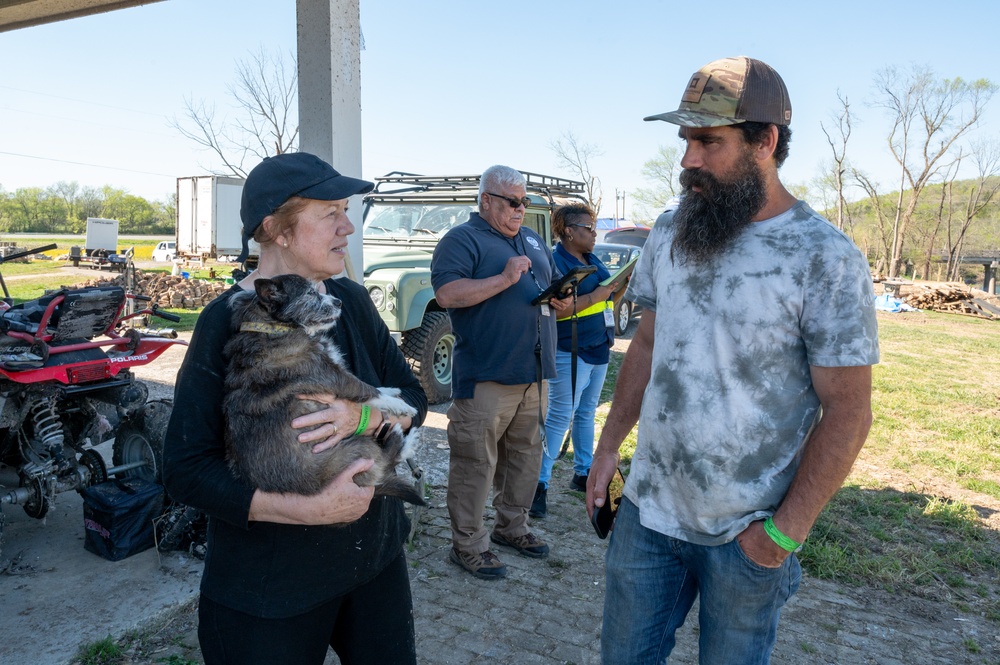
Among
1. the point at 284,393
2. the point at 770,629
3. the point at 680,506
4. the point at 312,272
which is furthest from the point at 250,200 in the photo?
the point at 770,629

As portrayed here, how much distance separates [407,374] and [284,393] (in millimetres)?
489

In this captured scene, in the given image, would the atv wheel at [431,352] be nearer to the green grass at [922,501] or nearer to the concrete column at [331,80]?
the green grass at [922,501]

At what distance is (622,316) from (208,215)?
15.2 m

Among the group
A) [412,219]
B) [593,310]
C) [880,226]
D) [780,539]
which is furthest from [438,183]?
[880,226]

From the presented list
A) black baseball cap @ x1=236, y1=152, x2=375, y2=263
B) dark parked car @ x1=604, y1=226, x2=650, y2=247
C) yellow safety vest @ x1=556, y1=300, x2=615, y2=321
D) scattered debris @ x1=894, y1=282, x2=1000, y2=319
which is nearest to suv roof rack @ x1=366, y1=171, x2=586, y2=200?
yellow safety vest @ x1=556, y1=300, x2=615, y2=321

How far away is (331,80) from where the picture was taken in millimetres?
3807

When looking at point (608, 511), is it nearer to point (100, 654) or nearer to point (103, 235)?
point (100, 654)

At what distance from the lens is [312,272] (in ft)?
6.02

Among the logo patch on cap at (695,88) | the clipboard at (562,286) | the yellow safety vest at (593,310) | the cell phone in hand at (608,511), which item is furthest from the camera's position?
the yellow safety vest at (593,310)

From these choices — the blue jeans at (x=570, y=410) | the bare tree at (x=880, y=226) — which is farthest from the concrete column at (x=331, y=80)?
the bare tree at (x=880, y=226)

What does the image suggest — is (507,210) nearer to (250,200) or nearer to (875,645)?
(250,200)

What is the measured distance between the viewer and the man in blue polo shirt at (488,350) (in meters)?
4.04

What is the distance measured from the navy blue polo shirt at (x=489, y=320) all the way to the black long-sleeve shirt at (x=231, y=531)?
230cm

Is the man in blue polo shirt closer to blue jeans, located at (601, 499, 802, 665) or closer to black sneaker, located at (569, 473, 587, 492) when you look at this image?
black sneaker, located at (569, 473, 587, 492)
